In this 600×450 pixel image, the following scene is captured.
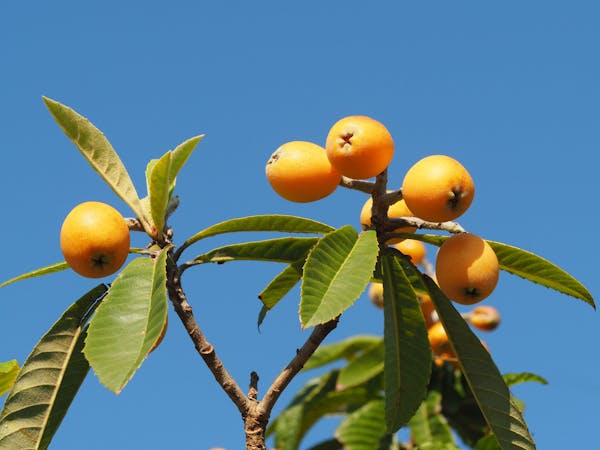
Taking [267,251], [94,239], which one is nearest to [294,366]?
[267,251]

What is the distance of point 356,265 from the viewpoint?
92.0 inches

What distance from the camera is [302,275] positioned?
2.39 meters

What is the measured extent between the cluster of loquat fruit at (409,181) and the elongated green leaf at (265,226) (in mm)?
139

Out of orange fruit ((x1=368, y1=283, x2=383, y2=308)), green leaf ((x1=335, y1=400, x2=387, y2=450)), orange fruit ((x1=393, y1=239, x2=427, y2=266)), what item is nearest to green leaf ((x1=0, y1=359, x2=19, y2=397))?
orange fruit ((x1=393, y1=239, x2=427, y2=266))

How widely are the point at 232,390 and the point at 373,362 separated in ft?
7.53

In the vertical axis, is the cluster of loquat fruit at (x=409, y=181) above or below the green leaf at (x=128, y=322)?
above

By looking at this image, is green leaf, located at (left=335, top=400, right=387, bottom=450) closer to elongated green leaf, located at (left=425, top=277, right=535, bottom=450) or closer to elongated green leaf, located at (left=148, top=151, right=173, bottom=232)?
elongated green leaf, located at (left=425, top=277, right=535, bottom=450)

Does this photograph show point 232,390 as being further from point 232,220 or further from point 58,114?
point 58,114

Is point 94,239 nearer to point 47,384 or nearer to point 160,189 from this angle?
point 160,189

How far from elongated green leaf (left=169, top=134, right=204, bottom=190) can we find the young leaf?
0.26 metres

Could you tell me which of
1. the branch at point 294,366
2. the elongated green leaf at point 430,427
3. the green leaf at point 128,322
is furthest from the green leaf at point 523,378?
the green leaf at point 128,322

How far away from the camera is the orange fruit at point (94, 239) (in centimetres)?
239

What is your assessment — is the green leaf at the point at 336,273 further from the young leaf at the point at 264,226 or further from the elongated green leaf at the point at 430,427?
the elongated green leaf at the point at 430,427

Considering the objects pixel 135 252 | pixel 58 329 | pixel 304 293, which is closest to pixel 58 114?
pixel 135 252
